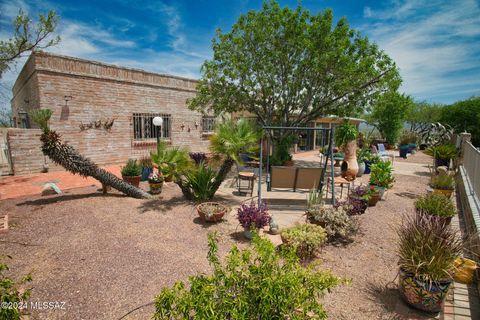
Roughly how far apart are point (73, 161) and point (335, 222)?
6269mm

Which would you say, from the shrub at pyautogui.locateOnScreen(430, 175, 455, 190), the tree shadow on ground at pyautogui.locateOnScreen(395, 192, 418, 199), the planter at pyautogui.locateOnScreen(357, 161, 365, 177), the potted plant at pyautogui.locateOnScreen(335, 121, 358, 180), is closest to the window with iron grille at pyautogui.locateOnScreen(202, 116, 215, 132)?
the potted plant at pyautogui.locateOnScreen(335, 121, 358, 180)

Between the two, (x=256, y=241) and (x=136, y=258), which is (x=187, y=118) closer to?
(x=136, y=258)

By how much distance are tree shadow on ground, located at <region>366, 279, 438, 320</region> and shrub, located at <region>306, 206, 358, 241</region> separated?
120cm

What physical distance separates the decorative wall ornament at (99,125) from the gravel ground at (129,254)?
5.10 meters

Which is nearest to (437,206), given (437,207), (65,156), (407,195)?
(437,207)

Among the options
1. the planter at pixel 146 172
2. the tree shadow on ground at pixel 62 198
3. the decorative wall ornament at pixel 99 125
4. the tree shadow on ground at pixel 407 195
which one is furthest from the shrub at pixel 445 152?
the decorative wall ornament at pixel 99 125

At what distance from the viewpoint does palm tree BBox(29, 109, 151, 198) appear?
5.48 metres

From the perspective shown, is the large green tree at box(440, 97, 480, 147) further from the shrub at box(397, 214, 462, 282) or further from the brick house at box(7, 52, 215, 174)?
the shrub at box(397, 214, 462, 282)

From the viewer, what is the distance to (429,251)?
9.63ft

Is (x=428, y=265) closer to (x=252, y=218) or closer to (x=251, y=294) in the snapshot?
(x=251, y=294)

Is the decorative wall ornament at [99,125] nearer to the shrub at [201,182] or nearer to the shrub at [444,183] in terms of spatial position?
the shrub at [201,182]

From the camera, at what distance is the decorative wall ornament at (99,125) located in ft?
35.6

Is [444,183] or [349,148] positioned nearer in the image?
[444,183]

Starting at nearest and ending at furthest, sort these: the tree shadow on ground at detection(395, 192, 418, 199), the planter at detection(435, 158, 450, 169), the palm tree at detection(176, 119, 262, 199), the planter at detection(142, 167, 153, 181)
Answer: the palm tree at detection(176, 119, 262, 199), the tree shadow on ground at detection(395, 192, 418, 199), the planter at detection(142, 167, 153, 181), the planter at detection(435, 158, 450, 169)
